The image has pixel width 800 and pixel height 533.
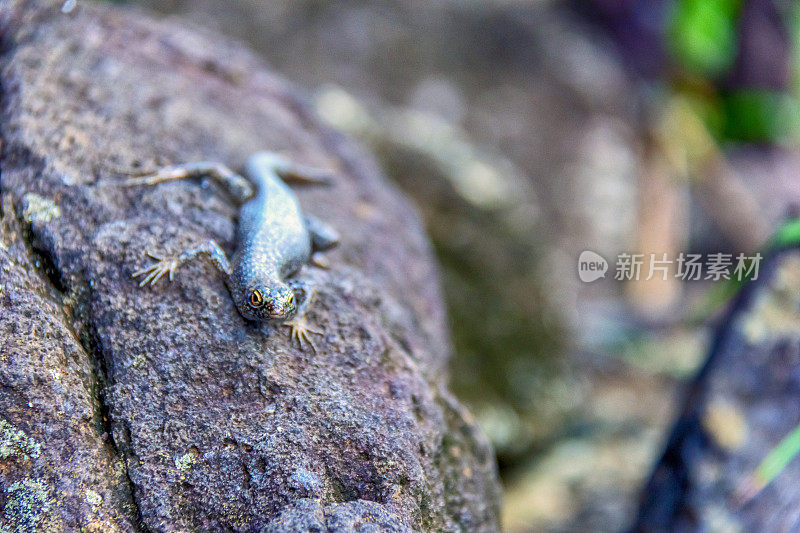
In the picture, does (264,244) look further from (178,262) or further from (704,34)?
(704,34)

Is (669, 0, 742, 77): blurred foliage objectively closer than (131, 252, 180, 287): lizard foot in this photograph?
No

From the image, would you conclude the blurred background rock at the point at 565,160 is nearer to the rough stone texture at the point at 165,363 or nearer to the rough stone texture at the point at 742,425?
the rough stone texture at the point at 742,425

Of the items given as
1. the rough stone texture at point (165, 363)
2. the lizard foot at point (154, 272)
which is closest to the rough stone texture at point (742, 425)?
the rough stone texture at point (165, 363)

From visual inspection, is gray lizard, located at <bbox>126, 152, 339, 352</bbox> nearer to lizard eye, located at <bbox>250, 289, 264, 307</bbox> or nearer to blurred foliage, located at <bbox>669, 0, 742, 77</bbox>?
lizard eye, located at <bbox>250, 289, 264, 307</bbox>

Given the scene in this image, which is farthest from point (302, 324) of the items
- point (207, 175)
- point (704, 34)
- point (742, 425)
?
point (704, 34)

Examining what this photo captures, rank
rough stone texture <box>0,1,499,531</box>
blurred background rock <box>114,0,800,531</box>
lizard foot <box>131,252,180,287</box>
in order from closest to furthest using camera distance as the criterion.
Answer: rough stone texture <box>0,1,499,531</box> → lizard foot <box>131,252,180,287</box> → blurred background rock <box>114,0,800,531</box>

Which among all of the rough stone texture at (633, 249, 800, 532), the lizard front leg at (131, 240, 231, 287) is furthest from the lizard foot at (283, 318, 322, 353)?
the rough stone texture at (633, 249, 800, 532)
